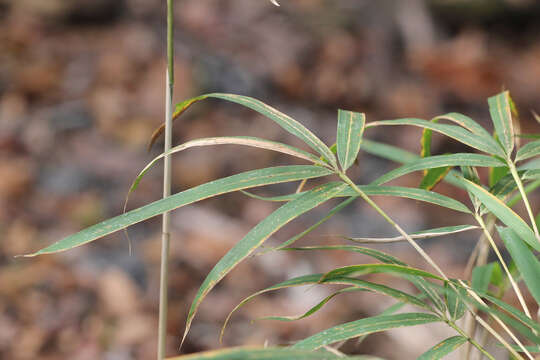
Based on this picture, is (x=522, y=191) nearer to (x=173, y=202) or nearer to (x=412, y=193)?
(x=412, y=193)

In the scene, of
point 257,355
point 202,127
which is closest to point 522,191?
point 257,355

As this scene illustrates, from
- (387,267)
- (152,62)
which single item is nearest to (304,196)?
(387,267)

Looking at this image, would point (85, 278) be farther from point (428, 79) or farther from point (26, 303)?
point (428, 79)

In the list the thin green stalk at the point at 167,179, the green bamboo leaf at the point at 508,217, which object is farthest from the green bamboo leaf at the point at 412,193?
the thin green stalk at the point at 167,179

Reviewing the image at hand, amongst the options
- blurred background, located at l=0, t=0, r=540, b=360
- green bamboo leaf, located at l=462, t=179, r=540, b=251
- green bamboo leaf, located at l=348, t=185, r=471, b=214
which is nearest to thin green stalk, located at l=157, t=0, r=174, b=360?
green bamboo leaf, located at l=348, t=185, r=471, b=214

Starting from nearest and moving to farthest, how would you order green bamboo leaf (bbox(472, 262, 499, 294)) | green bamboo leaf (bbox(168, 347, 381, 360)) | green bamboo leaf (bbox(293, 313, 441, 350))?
green bamboo leaf (bbox(168, 347, 381, 360)), green bamboo leaf (bbox(293, 313, 441, 350)), green bamboo leaf (bbox(472, 262, 499, 294))

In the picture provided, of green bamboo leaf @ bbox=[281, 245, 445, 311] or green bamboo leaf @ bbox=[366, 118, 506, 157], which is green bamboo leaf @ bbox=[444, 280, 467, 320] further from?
green bamboo leaf @ bbox=[366, 118, 506, 157]

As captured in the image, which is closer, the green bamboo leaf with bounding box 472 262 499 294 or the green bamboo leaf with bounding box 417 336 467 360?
the green bamboo leaf with bounding box 417 336 467 360
